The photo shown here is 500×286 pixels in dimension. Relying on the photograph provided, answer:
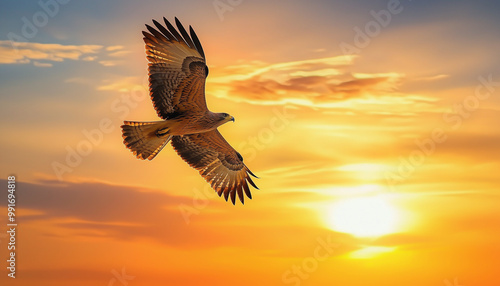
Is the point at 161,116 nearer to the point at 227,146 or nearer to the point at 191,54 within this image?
the point at 191,54

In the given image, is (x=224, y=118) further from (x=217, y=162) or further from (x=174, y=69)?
(x=217, y=162)

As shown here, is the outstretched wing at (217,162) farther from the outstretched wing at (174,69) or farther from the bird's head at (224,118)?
the outstretched wing at (174,69)

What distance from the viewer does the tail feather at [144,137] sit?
12594 mm

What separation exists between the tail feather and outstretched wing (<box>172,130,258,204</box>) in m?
1.57

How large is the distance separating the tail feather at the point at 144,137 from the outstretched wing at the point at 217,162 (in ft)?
5.14

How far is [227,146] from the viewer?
14.8 m

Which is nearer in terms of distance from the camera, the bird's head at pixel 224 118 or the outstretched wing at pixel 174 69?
the outstretched wing at pixel 174 69

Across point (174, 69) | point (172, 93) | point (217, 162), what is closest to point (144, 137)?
point (172, 93)

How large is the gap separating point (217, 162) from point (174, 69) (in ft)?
11.2

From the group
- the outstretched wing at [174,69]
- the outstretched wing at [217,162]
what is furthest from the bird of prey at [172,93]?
the outstretched wing at [217,162]

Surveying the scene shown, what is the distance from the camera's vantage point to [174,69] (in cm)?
1232

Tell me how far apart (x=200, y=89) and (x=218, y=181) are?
3.13 m

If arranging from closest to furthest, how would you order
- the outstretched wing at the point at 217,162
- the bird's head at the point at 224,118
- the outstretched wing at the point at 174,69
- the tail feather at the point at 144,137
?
the outstretched wing at the point at 174,69 < the tail feather at the point at 144,137 < the bird's head at the point at 224,118 < the outstretched wing at the point at 217,162

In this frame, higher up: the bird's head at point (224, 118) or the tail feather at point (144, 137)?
the bird's head at point (224, 118)
